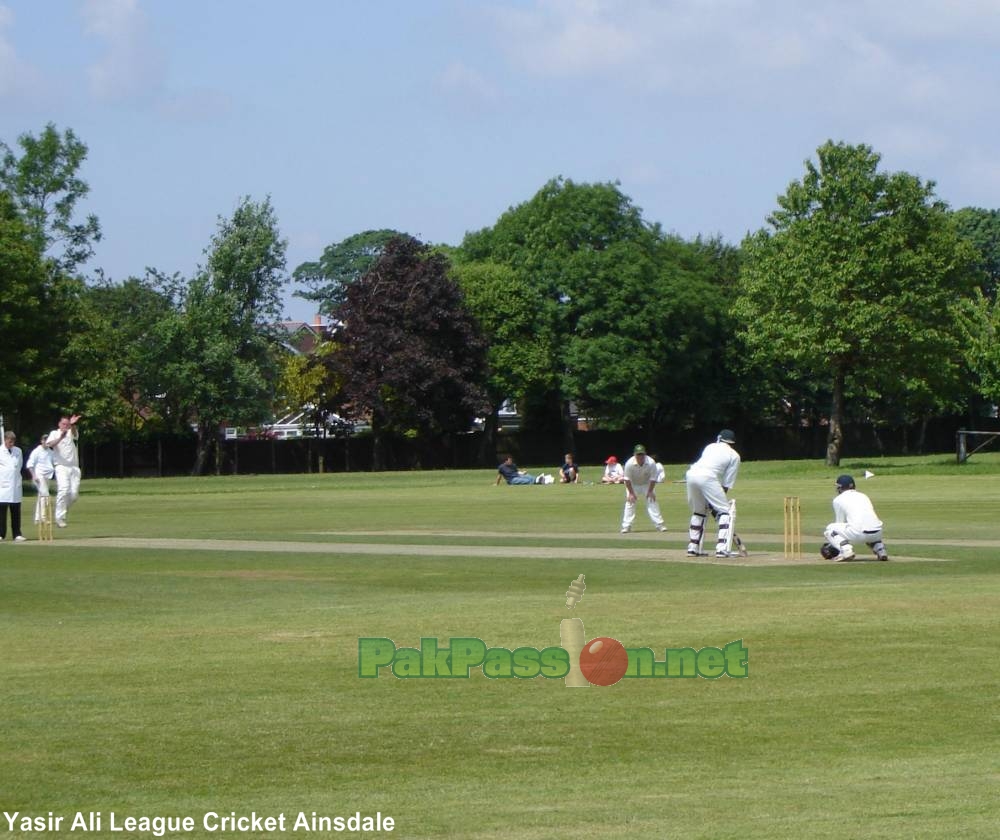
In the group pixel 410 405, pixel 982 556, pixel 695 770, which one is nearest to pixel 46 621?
pixel 695 770

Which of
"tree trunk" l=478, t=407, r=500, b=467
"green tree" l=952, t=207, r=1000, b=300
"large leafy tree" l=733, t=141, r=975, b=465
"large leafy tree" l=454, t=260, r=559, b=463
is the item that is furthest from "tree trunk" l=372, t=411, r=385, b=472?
"green tree" l=952, t=207, r=1000, b=300

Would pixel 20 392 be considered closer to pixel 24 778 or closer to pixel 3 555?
pixel 3 555

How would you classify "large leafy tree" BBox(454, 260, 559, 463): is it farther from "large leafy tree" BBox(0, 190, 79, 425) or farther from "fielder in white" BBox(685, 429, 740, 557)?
"fielder in white" BBox(685, 429, 740, 557)

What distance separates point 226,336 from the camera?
8738 centimetres

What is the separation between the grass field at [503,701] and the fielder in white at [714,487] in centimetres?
55

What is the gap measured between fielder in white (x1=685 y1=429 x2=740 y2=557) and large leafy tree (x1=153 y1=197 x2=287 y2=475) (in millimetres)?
64375

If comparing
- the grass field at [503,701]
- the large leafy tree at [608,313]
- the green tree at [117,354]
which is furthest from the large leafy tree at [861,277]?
the grass field at [503,701]

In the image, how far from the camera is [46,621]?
14.6m

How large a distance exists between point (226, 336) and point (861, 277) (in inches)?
1536

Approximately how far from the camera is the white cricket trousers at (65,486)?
28.1 m

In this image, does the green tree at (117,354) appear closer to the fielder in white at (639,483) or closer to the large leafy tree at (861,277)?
the large leafy tree at (861,277)

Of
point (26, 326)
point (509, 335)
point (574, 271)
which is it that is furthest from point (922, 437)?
point (26, 326)

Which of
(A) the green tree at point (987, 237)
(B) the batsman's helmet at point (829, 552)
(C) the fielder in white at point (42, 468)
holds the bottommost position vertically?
(B) the batsman's helmet at point (829, 552)

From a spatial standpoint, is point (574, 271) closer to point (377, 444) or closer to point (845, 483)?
point (377, 444)
